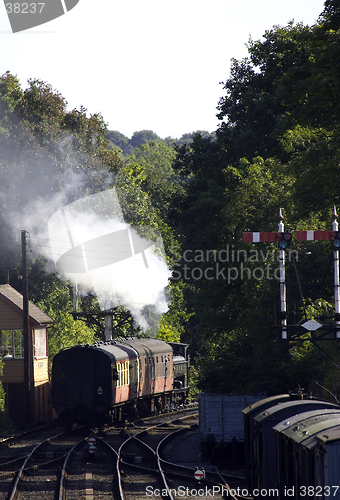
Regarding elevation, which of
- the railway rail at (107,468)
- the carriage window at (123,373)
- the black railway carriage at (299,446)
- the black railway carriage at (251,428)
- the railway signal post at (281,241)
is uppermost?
the railway signal post at (281,241)

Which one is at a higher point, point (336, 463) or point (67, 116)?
point (67, 116)

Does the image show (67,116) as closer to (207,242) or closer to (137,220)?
(137,220)

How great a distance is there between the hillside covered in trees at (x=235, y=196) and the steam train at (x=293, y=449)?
349 centimetres

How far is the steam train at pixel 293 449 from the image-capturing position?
28.7ft

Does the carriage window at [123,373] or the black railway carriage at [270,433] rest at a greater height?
the black railway carriage at [270,433]

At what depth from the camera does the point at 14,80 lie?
169ft

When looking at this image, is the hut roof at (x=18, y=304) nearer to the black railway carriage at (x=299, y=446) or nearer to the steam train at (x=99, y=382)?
the steam train at (x=99, y=382)

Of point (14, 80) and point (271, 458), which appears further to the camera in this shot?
point (14, 80)

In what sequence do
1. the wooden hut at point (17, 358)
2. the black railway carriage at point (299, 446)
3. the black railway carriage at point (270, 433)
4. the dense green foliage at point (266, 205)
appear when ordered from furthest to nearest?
the wooden hut at point (17, 358), the dense green foliage at point (266, 205), the black railway carriage at point (270, 433), the black railway carriage at point (299, 446)

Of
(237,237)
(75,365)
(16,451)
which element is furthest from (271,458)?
(237,237)

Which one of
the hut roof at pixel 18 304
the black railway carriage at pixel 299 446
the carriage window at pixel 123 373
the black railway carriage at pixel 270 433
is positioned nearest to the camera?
the black railway carriage at pixel 299 446

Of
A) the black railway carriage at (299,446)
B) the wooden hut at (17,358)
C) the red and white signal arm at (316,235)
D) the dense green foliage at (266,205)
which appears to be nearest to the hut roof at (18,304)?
the wooden hut at (17,358)

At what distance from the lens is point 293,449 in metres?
10.3

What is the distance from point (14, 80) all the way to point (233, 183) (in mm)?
23988
